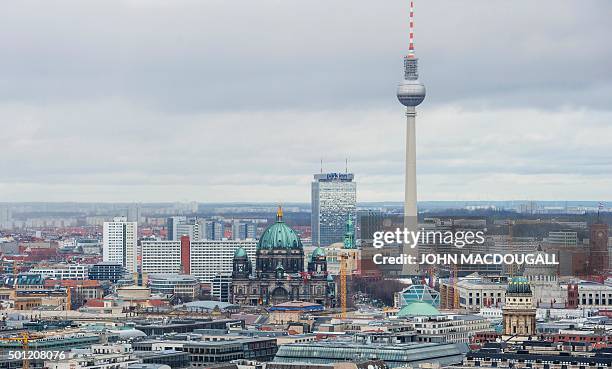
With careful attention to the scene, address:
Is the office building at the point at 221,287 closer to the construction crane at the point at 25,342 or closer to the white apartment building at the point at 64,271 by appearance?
the white apartment building at the point at 64,271

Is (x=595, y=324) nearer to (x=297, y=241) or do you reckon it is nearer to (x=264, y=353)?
(x=264, y=353)

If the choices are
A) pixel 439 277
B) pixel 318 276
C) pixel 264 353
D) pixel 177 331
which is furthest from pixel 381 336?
pixel 439 277

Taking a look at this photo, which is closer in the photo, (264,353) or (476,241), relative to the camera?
(264,353)

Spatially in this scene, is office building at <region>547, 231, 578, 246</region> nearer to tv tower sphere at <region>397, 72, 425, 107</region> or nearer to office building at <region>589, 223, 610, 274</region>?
office building at <region>589, 223, 610, 274</region>

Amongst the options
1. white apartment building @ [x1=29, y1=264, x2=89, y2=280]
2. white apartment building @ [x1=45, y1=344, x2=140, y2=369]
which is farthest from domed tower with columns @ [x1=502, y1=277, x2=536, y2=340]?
white apartment building @ [x1=29, y1=264, x2=89, y2=280]

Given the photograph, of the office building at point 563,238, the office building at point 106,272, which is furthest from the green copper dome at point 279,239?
the office building at point 563,238
